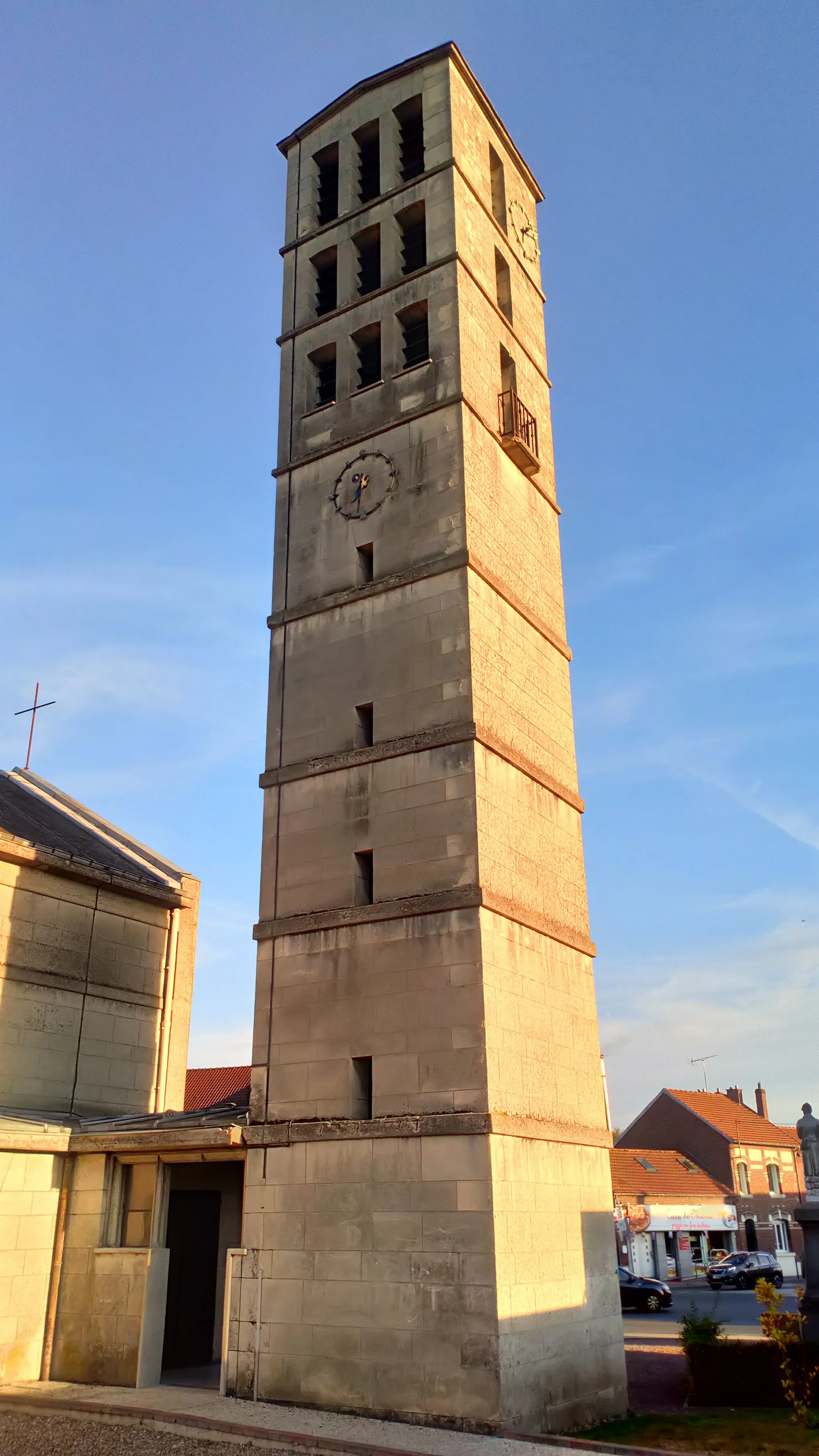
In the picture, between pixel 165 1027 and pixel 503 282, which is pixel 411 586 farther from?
pixel 165 1027

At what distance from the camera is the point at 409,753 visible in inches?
894

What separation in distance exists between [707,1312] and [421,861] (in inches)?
1086

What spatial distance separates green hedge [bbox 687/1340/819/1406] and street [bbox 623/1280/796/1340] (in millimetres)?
4329

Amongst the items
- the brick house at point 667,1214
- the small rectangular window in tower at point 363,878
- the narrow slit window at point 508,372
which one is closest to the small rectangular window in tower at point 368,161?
the narrow slit window at point 508,372

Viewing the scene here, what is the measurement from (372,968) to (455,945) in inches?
76.8

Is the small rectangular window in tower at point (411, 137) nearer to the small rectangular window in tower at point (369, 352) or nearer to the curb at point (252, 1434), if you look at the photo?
the small rectangular window in tower at point (369, 352)

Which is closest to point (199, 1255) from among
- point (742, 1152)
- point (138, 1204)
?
point (138, 1204)

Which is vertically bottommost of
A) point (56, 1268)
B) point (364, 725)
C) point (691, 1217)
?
point (56, 1268)

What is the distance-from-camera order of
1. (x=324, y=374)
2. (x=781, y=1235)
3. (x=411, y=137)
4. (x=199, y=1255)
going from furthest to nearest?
(x=781, y=1235) → (x=411, y=137) → (x=324, y=374) → (x=199, y=1255)

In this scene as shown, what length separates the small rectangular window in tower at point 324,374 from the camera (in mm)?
28906

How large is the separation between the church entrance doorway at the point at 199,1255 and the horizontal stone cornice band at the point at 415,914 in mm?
6026

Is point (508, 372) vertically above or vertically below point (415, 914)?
above

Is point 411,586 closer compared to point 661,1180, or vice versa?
point 411,586

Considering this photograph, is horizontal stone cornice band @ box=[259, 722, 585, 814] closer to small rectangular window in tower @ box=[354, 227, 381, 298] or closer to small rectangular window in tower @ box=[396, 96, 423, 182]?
small rectangular window in tower @ box=[354, 227, 381, 298]
